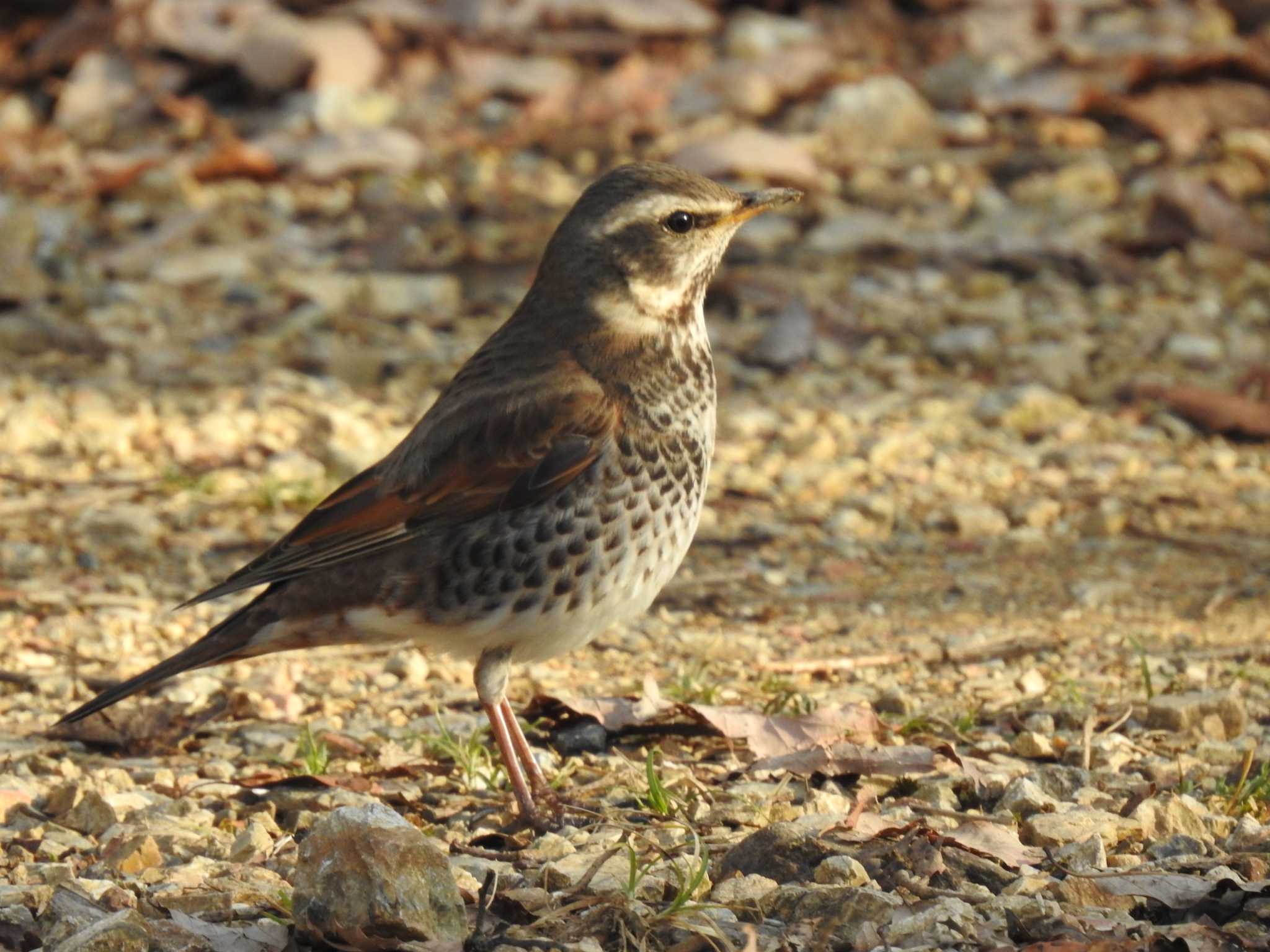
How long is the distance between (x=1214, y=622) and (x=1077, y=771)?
5.42 feet

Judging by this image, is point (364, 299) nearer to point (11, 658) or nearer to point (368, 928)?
point (11, 658)

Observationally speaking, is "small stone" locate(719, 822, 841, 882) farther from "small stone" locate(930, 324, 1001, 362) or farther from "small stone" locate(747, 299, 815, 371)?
"small stone" locate(930, 324, 1001, 362)

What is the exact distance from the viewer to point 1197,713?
5133 millimetres

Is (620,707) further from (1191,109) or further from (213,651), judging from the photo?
(1191,109)

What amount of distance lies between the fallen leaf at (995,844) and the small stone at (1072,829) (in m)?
0.04

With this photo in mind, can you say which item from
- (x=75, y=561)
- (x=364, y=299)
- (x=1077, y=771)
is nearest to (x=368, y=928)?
(x=1077, y=771)

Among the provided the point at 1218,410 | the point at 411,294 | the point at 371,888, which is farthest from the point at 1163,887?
the point at 411,294

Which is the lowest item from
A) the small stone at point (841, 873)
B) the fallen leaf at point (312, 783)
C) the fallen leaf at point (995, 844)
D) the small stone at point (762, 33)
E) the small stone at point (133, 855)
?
the fallen leaf at point (312, 783)

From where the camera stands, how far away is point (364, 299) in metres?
9.03

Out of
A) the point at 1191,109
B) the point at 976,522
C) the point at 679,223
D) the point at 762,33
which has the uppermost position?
the point at 762,33

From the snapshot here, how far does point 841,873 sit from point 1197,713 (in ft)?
5.25

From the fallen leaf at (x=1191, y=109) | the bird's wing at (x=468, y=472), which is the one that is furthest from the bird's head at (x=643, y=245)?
the fallen leaf at (x=1191, y=109)

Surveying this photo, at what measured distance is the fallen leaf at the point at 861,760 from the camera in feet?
15.6

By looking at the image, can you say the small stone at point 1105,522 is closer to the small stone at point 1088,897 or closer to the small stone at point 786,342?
the small stone at point 786,342
